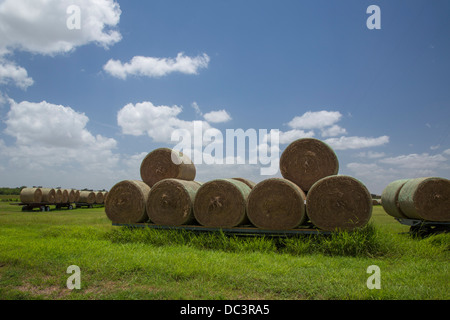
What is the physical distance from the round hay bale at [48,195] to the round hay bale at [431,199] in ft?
74.9

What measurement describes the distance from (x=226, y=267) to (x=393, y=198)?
754 cm

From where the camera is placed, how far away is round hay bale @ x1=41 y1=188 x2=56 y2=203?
2302cm

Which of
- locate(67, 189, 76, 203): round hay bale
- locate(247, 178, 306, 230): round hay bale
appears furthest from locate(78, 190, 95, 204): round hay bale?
locate(247, 178, 306, 230): round hay bale

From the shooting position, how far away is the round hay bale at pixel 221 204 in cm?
749

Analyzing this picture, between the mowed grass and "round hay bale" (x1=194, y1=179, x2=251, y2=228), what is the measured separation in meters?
0.35

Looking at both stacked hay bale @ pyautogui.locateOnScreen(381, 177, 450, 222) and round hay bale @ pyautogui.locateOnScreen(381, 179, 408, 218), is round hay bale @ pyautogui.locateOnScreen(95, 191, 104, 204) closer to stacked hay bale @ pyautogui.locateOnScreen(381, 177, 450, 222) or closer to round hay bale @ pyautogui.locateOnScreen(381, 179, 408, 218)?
round hay bale @ pyautogui.locateOnScreen(381, 179, 408, 218)

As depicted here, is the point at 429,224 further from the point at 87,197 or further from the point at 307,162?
the point at 87,197

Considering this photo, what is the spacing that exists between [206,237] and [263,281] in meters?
3.09

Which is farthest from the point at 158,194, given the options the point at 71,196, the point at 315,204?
the point at 71,196

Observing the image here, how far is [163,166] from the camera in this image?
9406 millimetres

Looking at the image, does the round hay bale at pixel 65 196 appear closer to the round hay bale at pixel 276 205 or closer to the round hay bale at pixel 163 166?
the round hay bale at pixel 163 166

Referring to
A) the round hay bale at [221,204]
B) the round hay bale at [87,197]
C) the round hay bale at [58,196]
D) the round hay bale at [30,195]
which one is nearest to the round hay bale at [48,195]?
the round hay bale at [58,196]

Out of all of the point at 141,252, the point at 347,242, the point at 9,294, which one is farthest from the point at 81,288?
the point at 347,242
